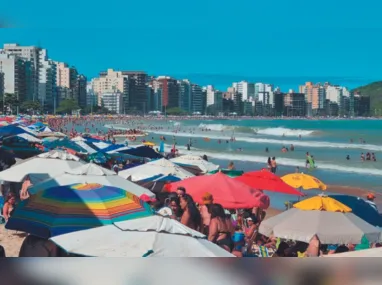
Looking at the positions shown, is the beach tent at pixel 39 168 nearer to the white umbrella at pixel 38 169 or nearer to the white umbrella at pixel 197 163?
the white umbrella at pixel 38 169

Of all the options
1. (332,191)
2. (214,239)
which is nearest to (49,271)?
(214,239)

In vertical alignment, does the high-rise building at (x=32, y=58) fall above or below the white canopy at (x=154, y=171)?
above

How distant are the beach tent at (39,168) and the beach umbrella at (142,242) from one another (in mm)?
4617

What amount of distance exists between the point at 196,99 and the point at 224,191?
187088mm

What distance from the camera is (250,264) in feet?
3.83

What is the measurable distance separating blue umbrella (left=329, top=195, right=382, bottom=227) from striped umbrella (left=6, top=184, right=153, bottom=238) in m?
3.42

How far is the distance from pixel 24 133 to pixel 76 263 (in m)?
19.9

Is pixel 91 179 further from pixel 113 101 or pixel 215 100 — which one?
pixel 215 100

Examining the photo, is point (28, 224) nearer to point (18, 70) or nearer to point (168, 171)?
point (168, 171)

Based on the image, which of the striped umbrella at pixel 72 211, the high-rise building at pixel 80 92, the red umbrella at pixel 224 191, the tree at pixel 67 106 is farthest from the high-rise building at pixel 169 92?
the striped umbrella at pixel 72 211

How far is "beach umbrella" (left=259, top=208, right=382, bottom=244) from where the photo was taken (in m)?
5.48

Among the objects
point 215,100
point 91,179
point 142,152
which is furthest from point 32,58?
point 91,179

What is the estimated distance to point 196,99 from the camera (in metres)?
194

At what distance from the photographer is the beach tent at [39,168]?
26.8ft
